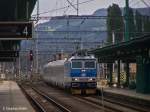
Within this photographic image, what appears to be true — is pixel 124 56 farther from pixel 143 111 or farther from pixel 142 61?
pixel 143 111

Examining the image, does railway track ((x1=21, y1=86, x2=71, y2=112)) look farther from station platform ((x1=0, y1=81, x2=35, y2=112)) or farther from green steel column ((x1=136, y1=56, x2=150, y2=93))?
green steel column ((x1=136, y1=56, x2=150, y2=93))

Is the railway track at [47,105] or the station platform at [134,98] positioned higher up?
the station platform at [134,98]

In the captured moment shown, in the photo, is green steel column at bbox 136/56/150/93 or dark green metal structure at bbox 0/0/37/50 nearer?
dark green metal structure at bbox 0/0/37/50

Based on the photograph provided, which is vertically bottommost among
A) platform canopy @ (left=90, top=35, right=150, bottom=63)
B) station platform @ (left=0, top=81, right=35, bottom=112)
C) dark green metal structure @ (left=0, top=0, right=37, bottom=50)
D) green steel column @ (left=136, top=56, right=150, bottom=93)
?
station platform @ (left=0, top=81, right=35, bottom=112)

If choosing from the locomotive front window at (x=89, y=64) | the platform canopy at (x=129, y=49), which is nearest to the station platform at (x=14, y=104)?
the locomotive front window at (x=89, y=64)

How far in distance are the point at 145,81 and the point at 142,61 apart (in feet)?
4.80

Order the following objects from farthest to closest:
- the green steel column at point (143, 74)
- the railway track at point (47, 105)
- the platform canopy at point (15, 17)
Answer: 1. the green steel column at point (143, 74)
2. the railway track at point (47, 105)
3. the platform canopy at point (15, 17)

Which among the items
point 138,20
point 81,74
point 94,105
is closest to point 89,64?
point 81,74

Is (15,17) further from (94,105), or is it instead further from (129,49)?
(129,49)

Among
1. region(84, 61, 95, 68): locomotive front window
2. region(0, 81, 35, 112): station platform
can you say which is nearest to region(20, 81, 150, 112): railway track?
region(0, 81, 35, 112): station platform

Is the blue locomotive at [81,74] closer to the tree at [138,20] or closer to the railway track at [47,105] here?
the railway track at [47,105]

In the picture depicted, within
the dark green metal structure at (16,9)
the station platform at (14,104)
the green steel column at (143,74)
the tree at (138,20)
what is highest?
the tree at (138,20)

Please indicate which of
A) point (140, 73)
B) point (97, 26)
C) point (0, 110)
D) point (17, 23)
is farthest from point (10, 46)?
point (97, 26)

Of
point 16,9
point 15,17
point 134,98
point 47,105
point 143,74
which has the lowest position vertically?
point 47,105
